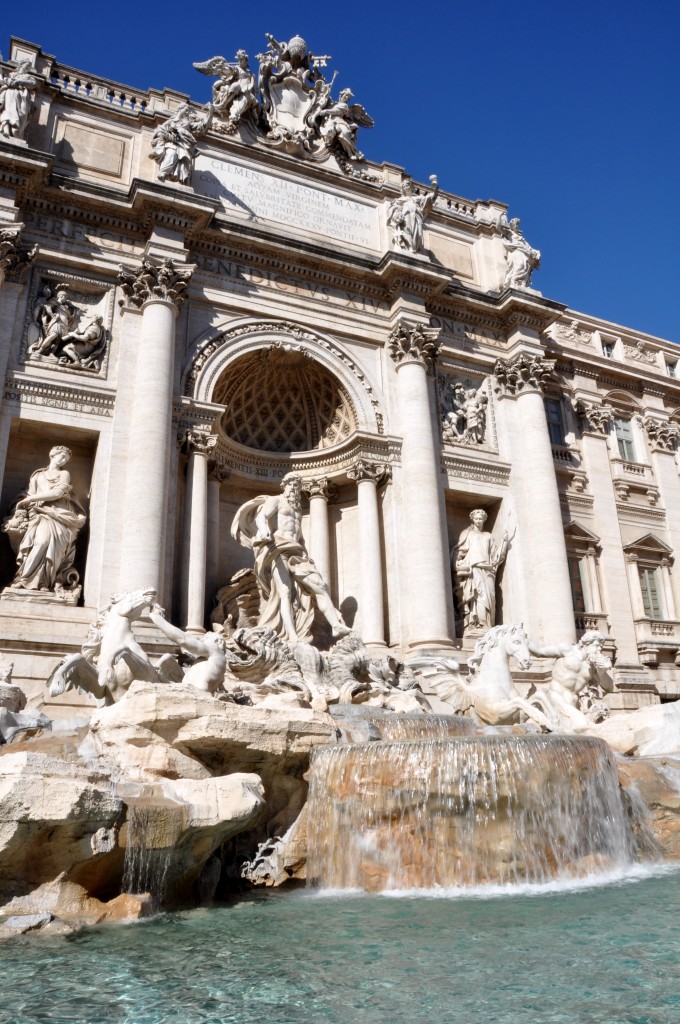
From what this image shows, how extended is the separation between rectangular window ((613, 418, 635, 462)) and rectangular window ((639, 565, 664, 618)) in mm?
3631

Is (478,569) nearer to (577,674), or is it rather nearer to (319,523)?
(319,523)

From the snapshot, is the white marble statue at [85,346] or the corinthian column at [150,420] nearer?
the corinthian column at [150,420]

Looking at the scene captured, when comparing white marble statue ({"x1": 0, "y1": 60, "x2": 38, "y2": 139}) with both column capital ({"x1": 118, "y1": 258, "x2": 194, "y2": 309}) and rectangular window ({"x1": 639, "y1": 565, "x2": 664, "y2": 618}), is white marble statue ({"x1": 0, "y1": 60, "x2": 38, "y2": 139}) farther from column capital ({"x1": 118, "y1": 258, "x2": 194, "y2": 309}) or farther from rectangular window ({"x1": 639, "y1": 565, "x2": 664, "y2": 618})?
rectangular window ({"x1": 639, "y1": 565, "x2": 664, "y2": 618})

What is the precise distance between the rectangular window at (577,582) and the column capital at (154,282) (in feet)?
40.5

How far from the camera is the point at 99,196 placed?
1758 centimetres

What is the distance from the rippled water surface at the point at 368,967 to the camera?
4.42 metres

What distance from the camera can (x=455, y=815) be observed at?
28.0ft

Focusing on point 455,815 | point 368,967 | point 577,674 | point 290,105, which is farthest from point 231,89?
point 368,967

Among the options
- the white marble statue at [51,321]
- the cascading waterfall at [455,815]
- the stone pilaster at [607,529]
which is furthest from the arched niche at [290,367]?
the cascading waterfall at [455,815]

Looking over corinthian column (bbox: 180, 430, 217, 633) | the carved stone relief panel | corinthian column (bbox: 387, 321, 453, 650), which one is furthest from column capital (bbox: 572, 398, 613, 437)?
the carved stone relief panel

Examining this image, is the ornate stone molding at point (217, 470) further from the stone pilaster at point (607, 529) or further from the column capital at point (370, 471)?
the stone pilaster at point (607, 529)

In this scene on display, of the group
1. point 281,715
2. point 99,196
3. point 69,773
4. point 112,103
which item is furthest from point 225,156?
point 69,773

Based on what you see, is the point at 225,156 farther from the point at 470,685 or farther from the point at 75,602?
the point at 470,685

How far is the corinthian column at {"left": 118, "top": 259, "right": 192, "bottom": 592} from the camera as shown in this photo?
14.9m
